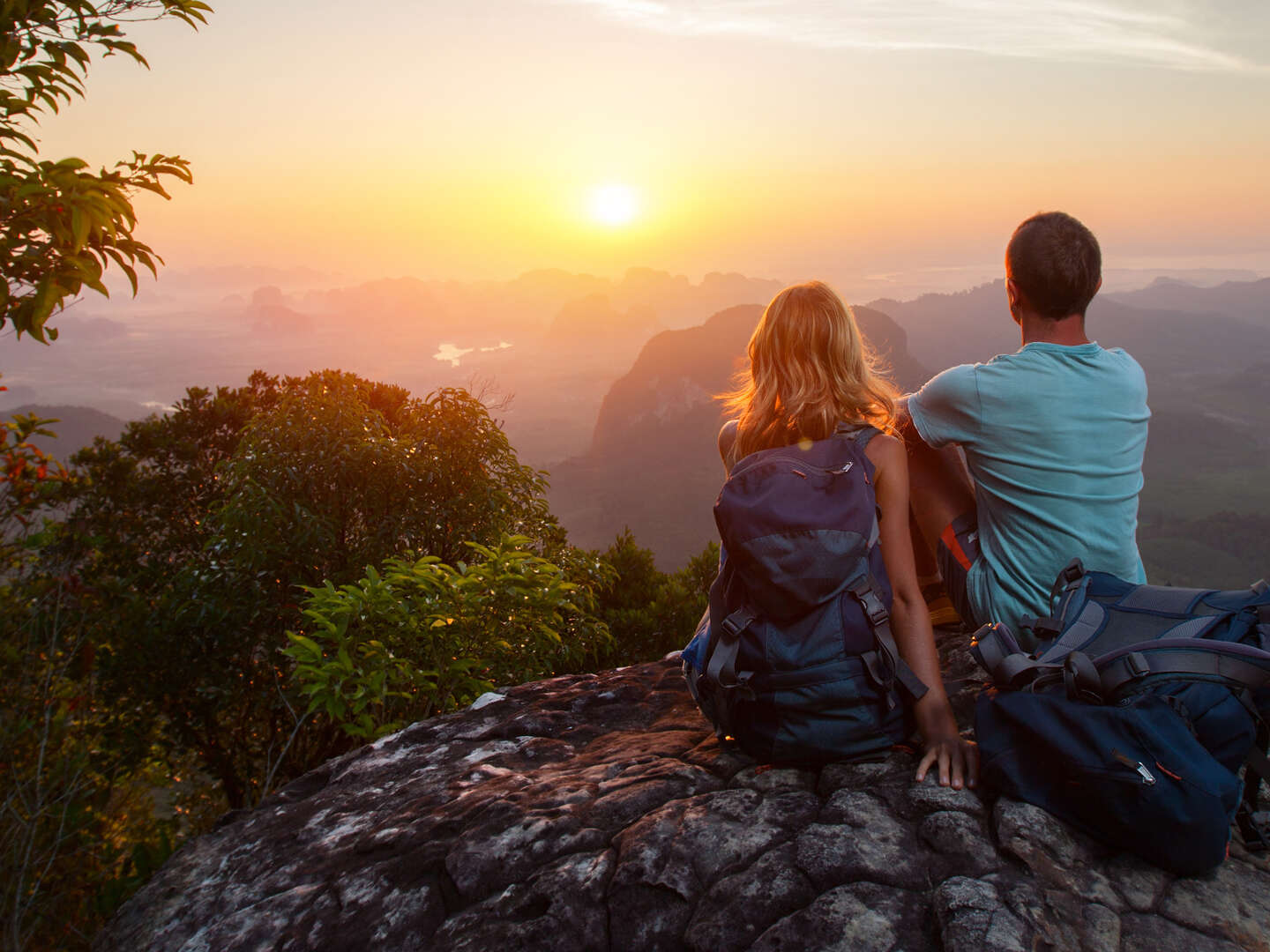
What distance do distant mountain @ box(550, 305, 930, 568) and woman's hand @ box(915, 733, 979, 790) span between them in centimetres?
10047

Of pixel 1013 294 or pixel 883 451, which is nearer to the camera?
pixel 883 451

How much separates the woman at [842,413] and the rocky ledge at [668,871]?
412 mm

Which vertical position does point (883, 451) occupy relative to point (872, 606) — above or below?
above

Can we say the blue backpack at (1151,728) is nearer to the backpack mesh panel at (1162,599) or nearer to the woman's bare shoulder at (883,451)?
the backpack mesh panel at (1162,599)

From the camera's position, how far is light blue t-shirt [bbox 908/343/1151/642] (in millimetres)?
3043

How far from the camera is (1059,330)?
3129 mm

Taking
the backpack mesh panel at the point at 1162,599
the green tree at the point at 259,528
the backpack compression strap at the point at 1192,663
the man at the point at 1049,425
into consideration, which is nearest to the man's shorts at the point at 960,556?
the man at the point at 1049,425

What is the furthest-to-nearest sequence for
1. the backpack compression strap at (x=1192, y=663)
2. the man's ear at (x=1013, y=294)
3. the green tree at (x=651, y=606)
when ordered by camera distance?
the green tree at (x=651, y=606) < the man's ear at (x=1013, y=294) < the backpack compression strap at (x=1192, y=663)

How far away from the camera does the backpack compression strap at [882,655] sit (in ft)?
8.63

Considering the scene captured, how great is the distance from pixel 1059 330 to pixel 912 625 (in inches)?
55.3

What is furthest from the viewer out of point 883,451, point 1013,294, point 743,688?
point 1013,294

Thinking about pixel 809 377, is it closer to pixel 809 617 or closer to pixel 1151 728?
pixel 809 617

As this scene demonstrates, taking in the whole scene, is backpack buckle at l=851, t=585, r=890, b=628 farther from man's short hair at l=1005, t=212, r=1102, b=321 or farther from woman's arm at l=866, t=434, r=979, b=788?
man's short hair at l=1005, t=212, r=1102, b=321

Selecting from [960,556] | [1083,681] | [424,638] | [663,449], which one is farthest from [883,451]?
[663,449]
